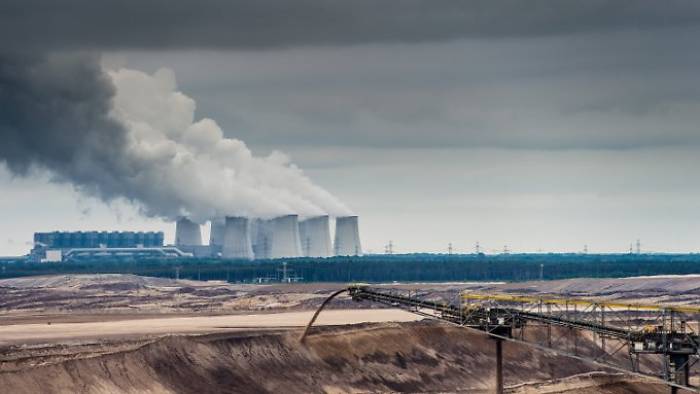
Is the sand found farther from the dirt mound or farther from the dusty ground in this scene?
the dirt mound

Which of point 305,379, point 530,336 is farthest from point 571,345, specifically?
point 305,379

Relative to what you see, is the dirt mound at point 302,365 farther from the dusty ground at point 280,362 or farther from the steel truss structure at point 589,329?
the steel truss structure at point 589,329

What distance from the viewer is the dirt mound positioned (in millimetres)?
122750

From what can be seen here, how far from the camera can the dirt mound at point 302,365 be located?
12275cm

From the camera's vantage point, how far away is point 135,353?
432 feet

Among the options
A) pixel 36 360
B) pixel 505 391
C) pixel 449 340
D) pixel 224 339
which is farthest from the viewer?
pixel 449 340

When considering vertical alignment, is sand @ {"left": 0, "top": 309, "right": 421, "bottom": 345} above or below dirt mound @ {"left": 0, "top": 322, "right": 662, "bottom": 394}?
above

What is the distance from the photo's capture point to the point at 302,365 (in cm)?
14700

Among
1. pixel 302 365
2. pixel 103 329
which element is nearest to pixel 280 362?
pixel 302 365

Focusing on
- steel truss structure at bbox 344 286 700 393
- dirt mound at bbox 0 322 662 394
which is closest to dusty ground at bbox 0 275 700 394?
dirt mound at bbox 0 322 662 394

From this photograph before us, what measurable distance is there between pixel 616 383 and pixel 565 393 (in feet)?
29.0

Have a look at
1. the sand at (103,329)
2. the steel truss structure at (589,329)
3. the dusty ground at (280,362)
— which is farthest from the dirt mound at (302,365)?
the sand at (103,329)

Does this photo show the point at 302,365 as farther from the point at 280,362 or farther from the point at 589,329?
the point at 589,329

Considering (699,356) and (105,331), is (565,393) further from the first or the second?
(105,331)
